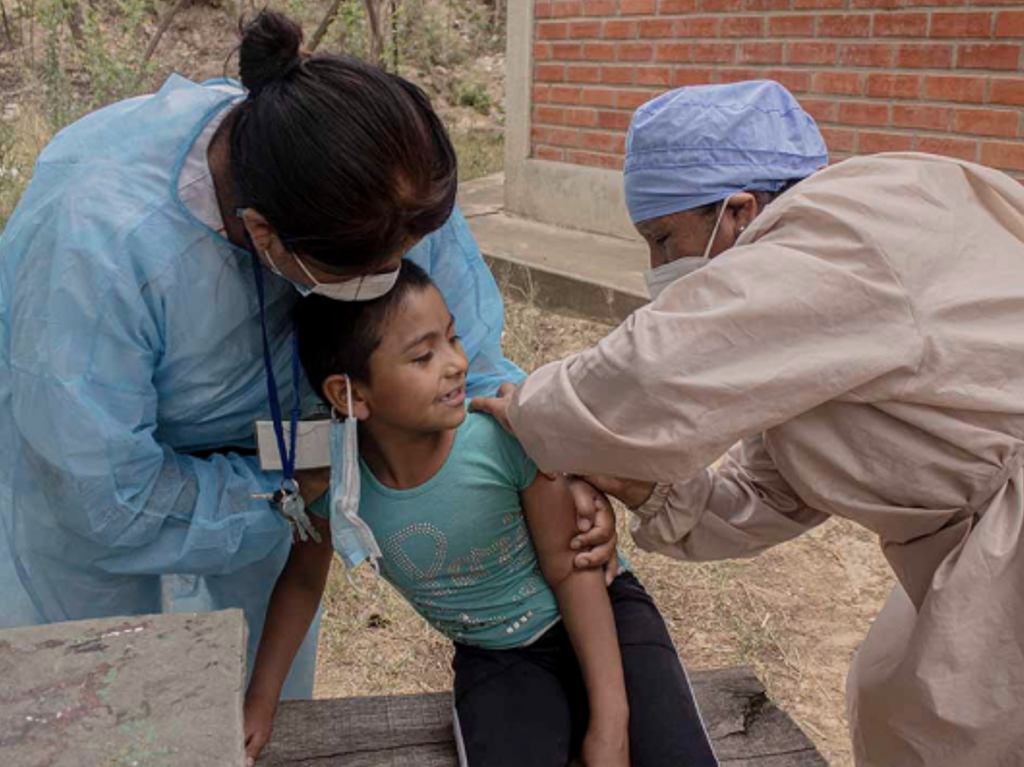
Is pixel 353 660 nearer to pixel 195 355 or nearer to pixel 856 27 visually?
pixel 195 355

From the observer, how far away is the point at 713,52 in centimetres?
533

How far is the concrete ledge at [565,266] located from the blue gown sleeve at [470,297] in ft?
9.45

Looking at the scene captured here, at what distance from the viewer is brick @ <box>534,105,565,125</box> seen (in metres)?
6.22

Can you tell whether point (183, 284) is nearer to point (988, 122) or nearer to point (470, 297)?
point (470, 297)

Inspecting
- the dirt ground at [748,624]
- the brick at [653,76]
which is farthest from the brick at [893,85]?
the dirt ground at [748,624]

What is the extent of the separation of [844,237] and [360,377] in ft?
2.78

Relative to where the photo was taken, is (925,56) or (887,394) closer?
(887,394)

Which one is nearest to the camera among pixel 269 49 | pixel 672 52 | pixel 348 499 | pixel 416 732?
pixel 269 49

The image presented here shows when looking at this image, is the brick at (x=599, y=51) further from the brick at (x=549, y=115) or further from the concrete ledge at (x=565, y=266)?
the concrete ledge at (x=565, y=266)

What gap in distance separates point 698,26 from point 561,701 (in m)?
4.20

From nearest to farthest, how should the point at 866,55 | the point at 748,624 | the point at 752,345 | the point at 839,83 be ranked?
the point at 752,345
the point at 748,624
the point at 866,55
the point at 839,83

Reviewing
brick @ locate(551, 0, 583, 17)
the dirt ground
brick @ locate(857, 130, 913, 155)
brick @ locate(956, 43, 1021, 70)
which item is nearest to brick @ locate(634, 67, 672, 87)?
brick @ locate(551, 0, 583, 17)

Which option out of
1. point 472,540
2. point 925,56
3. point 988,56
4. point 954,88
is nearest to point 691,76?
point 925,56

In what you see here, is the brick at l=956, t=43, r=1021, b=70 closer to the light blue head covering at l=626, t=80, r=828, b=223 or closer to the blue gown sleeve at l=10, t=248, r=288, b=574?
the light blue head covering at l=626, t=80, r=828, b=223
